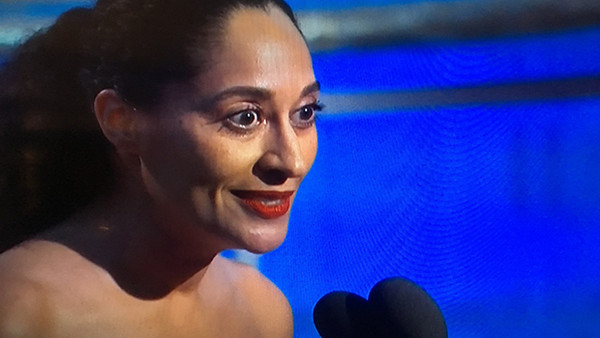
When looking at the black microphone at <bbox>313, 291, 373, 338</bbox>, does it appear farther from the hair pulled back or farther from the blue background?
the hair pulled back

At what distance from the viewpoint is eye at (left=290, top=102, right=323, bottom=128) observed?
709 millimetres

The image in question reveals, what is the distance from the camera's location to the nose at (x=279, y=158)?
27.0 inches

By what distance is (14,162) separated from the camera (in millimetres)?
734

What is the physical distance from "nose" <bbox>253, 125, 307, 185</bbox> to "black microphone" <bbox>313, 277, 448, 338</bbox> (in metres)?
0.19

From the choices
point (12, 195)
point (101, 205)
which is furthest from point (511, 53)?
point (12, 195)

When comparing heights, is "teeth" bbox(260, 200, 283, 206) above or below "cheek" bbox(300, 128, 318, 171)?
below

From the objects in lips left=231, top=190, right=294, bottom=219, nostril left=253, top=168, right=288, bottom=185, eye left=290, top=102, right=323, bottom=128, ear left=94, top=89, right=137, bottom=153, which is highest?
eye left=290, top=102, right=323, bottom=128

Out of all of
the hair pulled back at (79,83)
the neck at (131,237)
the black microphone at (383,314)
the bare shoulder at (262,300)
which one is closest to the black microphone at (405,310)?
the black microphone at (383,314)

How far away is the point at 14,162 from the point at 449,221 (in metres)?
0.57

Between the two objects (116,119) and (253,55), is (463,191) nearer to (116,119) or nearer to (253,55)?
(253,55)

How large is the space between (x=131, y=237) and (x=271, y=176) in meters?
0.20

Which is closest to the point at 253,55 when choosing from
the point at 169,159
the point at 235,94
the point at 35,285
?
Answer: the point at 235,94

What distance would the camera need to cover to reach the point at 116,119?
695mm

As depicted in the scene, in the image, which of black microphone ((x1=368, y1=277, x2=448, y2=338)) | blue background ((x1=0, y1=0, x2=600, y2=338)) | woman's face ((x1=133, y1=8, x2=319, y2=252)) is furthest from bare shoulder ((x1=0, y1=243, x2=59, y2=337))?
black microphone ((x1=368, y1=277, x2=448, y2=338))
